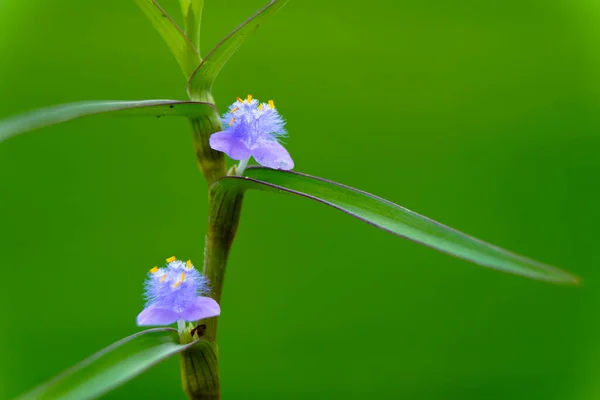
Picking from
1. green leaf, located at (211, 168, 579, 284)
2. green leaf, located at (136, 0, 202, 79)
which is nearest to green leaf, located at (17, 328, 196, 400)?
green leaf, located at (211, 168, 579, 284)

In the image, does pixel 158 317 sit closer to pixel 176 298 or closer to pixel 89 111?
pixel 176 298

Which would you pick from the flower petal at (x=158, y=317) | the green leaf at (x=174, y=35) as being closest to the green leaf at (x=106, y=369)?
the flower petal at (x=158, y=317)

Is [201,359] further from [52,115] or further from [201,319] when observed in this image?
[52,115]

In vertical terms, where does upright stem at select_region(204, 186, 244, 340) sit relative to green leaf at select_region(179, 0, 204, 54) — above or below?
below

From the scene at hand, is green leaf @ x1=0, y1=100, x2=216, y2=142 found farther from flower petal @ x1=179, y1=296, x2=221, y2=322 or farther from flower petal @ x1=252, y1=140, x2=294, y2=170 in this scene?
flower petal @ x1=179, y1=296, x2=221, y2=322

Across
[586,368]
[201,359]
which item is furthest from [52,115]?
[586,368]

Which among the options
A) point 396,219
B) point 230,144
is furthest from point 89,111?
point 396,219

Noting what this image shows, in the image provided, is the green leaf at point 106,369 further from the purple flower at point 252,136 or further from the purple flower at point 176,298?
the purple flower at point 252,136
